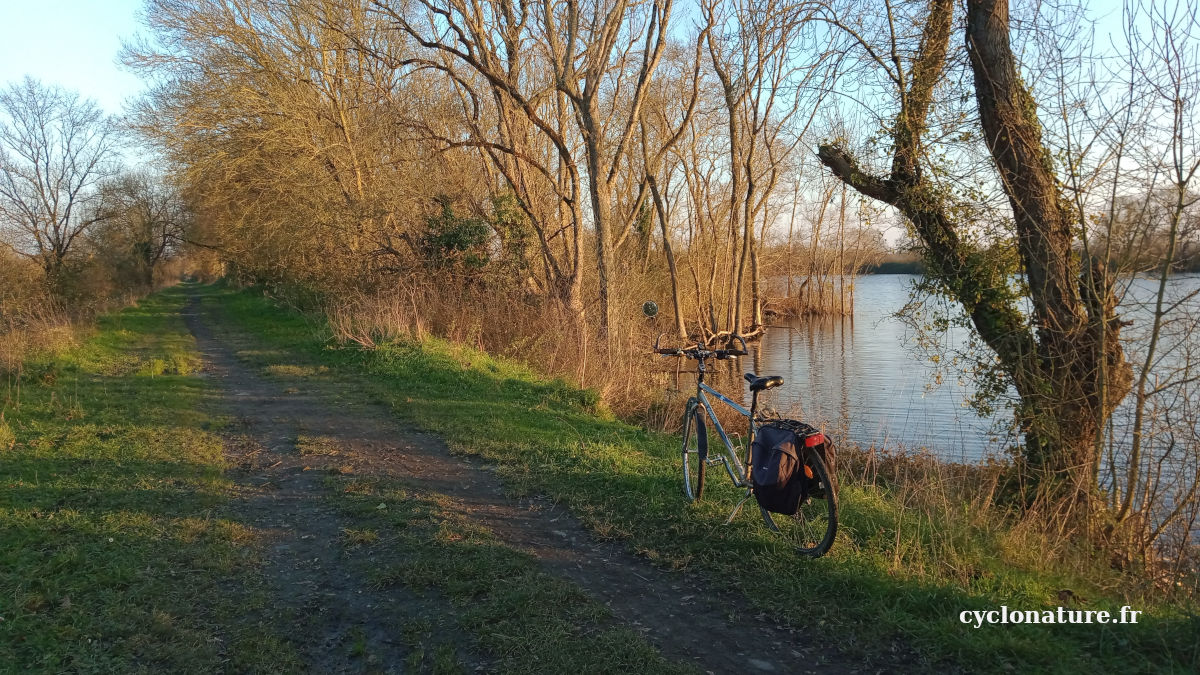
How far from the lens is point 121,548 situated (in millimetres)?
4504

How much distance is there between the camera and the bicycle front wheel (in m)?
5.49

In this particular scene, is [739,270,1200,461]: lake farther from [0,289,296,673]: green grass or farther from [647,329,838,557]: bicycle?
[0,289,296,673]: green grass

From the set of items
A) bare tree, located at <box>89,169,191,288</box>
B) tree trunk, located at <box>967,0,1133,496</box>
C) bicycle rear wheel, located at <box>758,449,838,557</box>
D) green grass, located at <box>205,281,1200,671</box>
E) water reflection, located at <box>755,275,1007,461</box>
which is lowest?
water reflection, located at <box>755,275,1007,461</box>

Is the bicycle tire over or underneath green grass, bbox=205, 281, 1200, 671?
over

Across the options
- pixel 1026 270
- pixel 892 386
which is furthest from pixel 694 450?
pixel 892 386

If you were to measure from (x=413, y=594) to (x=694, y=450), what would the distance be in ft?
9.24

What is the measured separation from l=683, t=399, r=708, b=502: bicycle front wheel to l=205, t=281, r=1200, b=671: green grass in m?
0.15

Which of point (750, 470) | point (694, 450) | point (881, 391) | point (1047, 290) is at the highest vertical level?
point (1047, 290)

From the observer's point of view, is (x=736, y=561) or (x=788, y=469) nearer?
(x=788, y=469)

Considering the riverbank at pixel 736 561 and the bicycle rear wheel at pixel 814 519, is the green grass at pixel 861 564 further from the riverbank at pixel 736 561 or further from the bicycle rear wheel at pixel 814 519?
the bicycle rear wheel at pixel 814 519

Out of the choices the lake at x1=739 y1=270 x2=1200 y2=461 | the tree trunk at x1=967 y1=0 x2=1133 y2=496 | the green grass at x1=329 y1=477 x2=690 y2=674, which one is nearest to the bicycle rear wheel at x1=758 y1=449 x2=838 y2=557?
the green grass at x1=329 y1=477 x2=690 y2=674

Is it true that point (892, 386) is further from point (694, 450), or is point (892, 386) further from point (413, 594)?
point (413, 594)

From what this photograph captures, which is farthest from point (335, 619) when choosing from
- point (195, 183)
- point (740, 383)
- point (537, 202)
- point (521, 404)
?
point (195, 183)

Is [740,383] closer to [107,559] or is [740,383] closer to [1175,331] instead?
[1175,331]
